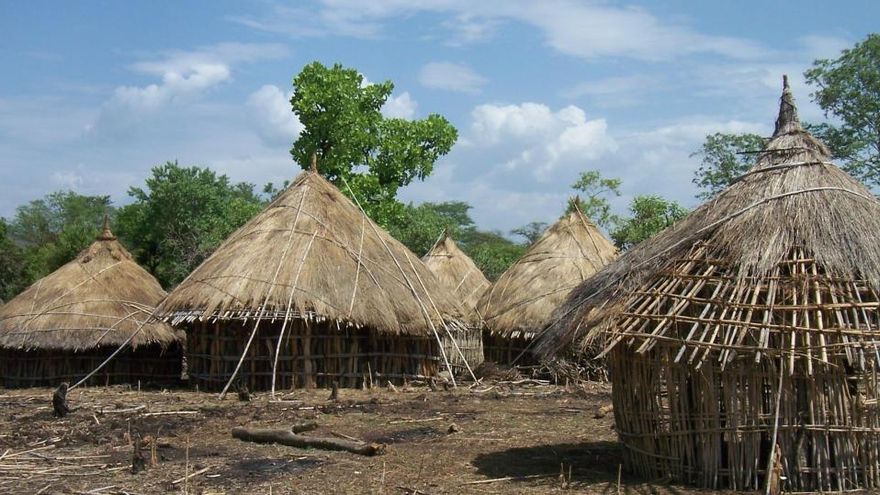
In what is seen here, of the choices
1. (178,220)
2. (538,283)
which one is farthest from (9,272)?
(538,283)

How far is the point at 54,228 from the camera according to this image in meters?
47.2

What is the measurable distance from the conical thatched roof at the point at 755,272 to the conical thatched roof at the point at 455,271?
1681 cm

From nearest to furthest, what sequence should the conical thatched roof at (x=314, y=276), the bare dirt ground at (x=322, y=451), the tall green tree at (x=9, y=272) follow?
the bare dirt ground at (x=322, y=451) < the conical thatched roof at (x=314, y=276) < the tall green tree at (x=9, y=272)

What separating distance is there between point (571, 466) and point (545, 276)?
12563 mm

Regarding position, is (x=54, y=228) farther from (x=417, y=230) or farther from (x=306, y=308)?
(x=306, y=308)

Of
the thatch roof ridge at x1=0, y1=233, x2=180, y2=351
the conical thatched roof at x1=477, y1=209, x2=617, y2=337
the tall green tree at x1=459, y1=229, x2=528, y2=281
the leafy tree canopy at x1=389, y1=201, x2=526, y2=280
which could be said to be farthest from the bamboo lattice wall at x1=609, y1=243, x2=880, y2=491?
the tall green tree at x1=459, y1=229, x2=528, y2=281

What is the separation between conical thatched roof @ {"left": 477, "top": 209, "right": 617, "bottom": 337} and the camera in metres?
21.0

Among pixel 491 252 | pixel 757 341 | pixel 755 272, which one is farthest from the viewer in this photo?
pixel 491 252

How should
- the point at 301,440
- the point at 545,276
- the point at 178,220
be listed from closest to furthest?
the point at 301,440 → the point at 545,276 → the point at 178,220

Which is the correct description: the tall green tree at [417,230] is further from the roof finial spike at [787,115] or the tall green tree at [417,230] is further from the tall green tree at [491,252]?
the roof finial spike at [787,115]

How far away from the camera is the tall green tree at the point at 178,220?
30469mm

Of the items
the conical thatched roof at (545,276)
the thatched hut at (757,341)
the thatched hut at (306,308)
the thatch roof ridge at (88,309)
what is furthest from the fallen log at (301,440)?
the conical thatched roof at (545,276)

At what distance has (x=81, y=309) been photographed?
19.2 meters

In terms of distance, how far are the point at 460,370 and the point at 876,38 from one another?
14.4 m
